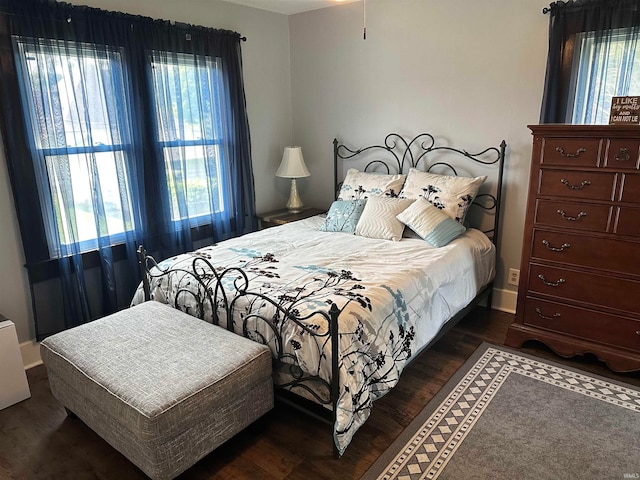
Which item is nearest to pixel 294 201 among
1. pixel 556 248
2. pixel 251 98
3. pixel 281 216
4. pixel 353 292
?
pixel 281 216

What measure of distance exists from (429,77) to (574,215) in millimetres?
1588

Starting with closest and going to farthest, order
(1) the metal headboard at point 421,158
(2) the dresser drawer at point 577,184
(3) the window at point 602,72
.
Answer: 1. (2) the dresser drawer at point 577,184
2. (3) the window at point 602,72
3. (1) the metal headboard at point 421,158

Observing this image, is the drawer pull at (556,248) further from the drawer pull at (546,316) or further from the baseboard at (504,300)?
the baseboard at (504,300)

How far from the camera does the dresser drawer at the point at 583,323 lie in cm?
259

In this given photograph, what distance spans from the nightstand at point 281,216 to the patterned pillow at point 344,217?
55cm

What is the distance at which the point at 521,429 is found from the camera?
7.27 ft

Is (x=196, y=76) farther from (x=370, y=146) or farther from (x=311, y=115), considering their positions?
(x=370, y=146)

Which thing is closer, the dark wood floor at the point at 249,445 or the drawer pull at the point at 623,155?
the dark wood floor at the point at 249,445

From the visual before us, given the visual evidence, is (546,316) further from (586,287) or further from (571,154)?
(571,154)

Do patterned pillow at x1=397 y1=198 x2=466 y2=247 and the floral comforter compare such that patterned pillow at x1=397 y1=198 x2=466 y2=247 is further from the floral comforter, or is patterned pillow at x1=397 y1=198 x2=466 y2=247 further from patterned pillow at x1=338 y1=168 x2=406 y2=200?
patterned pillow at x1=338 y1=168 x2=406 y2=200

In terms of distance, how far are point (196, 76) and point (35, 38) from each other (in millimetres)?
1122

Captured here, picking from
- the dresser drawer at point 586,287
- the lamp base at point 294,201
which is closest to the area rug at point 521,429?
the dresser drawer at point 586,287

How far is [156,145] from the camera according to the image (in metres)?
3.31

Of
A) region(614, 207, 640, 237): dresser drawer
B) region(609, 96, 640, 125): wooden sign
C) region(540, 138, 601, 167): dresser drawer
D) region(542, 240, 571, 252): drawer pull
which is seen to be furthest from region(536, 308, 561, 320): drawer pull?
region(609, 96, 640, 125): wooden sign
